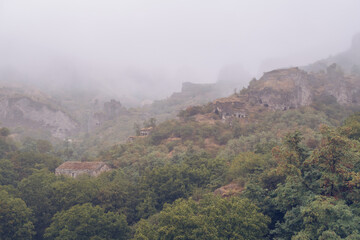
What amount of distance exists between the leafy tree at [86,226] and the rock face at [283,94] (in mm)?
35681

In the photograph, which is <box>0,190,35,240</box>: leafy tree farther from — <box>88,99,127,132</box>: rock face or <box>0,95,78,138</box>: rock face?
<box>0,95,78,138</box>: rock face

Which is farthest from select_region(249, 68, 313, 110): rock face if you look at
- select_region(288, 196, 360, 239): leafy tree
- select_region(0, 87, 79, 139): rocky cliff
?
select_region(0, 87, 79, 139): rocky cliff

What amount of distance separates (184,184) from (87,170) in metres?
15.2

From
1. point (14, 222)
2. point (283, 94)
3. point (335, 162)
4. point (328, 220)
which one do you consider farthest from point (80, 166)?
point (283, 94)

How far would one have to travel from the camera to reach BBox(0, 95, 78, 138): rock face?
314ft

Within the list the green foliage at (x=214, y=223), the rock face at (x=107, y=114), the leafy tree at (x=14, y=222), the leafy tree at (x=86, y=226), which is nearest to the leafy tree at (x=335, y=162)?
the green foliage at (x=214, y=223)

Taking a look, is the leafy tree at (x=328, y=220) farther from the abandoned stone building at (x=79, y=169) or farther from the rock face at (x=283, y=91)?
the rock face at (x=283, y=91)

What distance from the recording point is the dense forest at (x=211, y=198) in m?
14.3

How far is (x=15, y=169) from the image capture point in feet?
109

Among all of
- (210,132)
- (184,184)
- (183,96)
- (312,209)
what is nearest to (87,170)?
(184,184)

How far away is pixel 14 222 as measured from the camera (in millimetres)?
19562

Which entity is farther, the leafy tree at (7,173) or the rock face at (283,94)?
the rock face at (283,94)

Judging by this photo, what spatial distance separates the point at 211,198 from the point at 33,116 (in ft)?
313

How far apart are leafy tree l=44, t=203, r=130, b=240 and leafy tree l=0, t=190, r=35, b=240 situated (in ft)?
4.73
